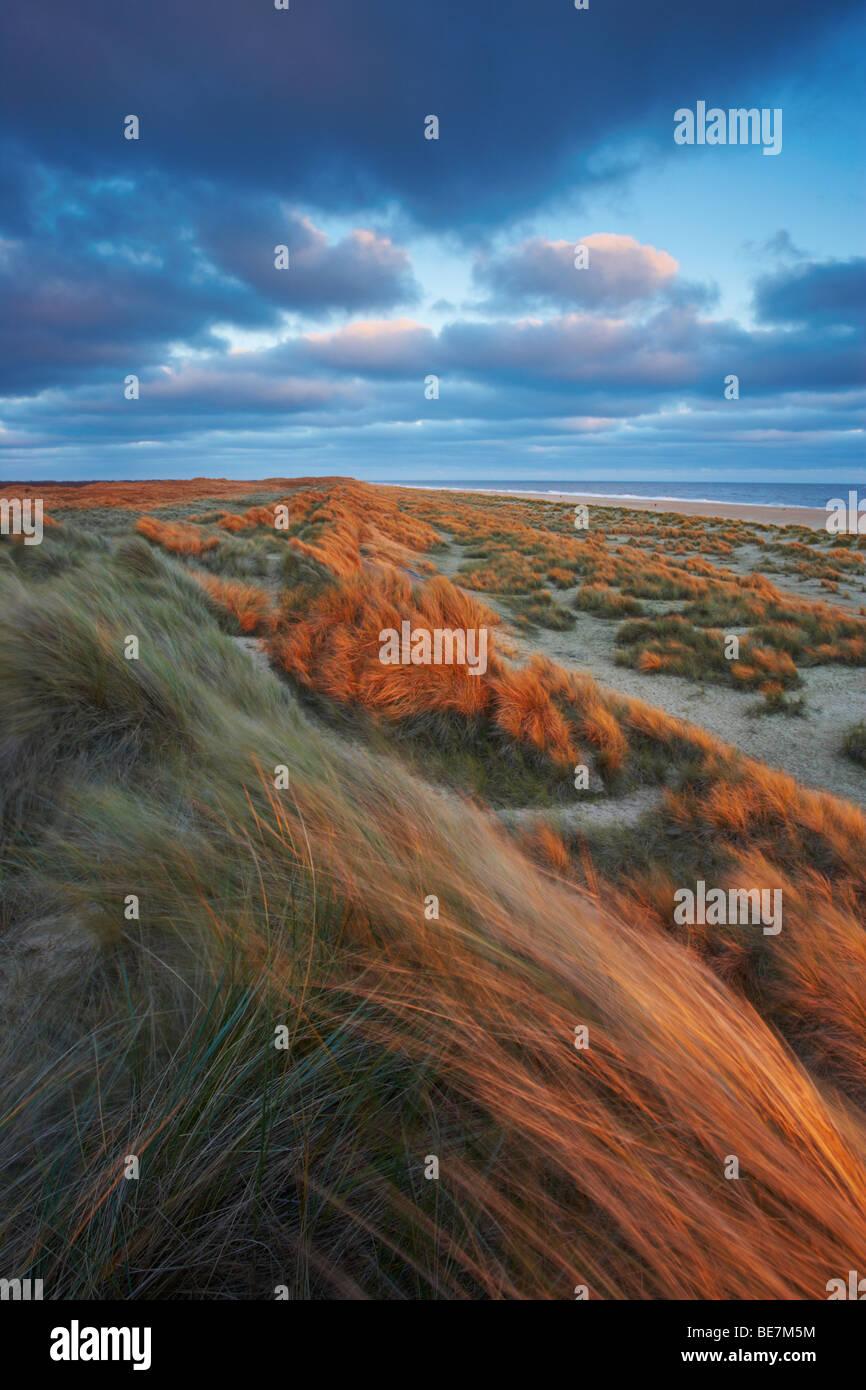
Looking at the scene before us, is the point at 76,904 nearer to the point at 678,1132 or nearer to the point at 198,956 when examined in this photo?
the point at 198,956

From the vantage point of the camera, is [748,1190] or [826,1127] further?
[826,1127]

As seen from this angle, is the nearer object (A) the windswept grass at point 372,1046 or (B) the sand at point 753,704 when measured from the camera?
(A) the windswept grass at point 372,1046

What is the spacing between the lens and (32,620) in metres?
4.09

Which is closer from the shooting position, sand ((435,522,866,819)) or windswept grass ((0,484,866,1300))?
windswept grass ((0,484,866,1300))

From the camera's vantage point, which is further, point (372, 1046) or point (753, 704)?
point (753, 704)

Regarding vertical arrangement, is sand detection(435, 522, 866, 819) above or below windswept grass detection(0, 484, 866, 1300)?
above

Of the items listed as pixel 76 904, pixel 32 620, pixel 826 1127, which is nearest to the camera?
pixel 826 1127

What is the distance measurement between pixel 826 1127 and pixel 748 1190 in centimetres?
36

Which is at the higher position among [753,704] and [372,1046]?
[753,704]

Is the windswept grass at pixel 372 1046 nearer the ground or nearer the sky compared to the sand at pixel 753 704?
nearer the ground
